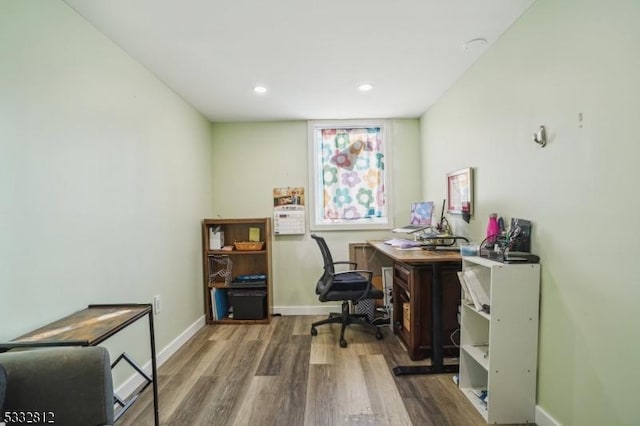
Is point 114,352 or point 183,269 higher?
point 183,269

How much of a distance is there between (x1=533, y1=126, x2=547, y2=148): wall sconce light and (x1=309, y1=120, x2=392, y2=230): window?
210 cm

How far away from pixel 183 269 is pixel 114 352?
41.0 inches

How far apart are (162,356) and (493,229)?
8.83 ft

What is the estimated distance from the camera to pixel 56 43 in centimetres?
149

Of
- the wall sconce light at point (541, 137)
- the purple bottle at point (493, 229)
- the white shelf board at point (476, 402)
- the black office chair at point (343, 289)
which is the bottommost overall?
the white shelf board at point (476, 402)

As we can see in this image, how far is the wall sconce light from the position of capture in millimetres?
1546

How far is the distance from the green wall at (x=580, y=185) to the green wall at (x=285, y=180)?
1682 mm

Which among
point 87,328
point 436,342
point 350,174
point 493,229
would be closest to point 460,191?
point 493,229

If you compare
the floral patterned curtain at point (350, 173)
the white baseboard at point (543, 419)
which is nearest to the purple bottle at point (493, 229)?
the white baseboard at point (543, 419)

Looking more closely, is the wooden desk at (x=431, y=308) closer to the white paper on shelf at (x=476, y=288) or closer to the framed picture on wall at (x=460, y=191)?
the white paper on shelf at (x=476, y=288)

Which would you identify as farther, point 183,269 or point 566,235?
point 183,269

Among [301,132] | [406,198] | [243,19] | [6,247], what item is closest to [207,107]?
[301,132]

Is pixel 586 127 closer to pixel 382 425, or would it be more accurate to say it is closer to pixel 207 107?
pixel 382 425

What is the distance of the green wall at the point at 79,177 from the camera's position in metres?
1.29
